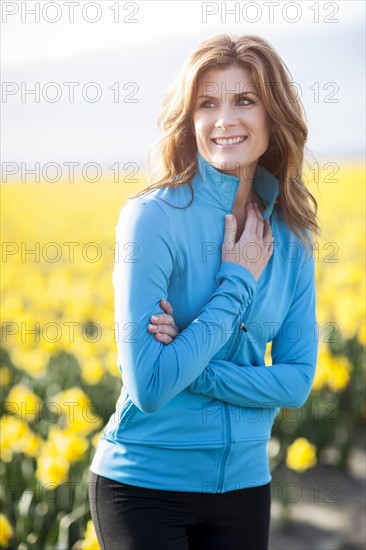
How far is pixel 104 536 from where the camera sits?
1.90 m

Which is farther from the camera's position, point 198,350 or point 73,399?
point 73,399

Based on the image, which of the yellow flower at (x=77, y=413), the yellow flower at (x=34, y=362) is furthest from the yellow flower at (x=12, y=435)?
the yellow flower at (x=34, y=362)

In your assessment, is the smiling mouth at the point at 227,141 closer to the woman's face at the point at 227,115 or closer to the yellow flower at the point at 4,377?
the woman's face at the point at 227,115

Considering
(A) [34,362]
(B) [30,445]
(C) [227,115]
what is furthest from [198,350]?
(A) [34,362]

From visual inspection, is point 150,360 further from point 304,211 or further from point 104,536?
point 304,211

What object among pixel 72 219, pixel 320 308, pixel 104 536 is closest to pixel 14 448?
pixel 104 536

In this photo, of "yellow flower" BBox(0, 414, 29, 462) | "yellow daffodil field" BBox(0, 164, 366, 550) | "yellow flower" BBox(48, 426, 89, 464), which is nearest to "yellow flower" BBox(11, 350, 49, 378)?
"yellow daffodil field" BBox(0, 164, 366, 550)

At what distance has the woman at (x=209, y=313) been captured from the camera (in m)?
1.83

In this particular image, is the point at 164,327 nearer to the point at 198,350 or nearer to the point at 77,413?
the point at 198,350

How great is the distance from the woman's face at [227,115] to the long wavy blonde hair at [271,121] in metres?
0.02

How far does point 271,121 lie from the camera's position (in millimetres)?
2123

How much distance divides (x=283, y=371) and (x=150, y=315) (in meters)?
0.43

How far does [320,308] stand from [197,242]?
13.5 ft

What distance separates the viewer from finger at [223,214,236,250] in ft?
6.63
